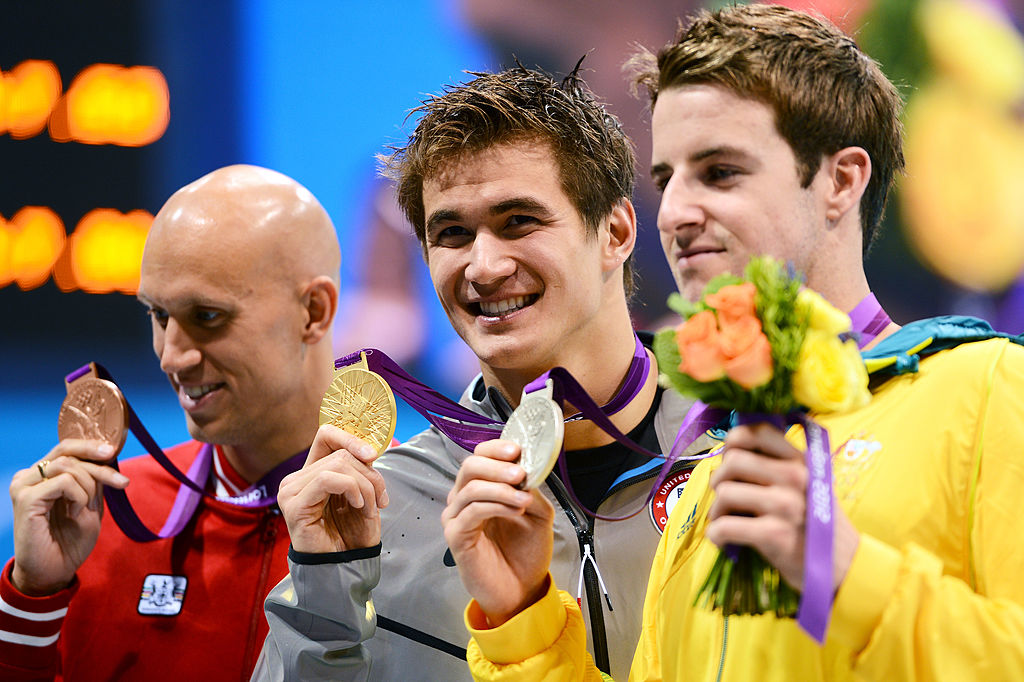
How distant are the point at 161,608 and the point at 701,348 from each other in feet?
6.34

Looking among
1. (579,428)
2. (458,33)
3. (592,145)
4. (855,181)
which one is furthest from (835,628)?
(458,33)

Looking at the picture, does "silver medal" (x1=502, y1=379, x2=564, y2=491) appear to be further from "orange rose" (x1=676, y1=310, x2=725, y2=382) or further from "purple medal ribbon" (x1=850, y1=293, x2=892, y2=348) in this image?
"purple medal ribbon" (x1=850, y1=293, x2=892, y2=348)

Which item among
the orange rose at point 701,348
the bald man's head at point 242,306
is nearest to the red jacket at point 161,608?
the bald man's head at point 242,306

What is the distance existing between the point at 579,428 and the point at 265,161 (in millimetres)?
2265

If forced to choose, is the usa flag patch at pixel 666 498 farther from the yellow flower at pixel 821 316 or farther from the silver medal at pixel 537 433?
the yellow flower at pixel 821 316

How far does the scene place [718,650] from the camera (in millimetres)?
1576

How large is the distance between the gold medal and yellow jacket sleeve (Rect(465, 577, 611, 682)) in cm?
44

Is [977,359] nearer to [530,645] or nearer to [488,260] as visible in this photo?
[530,645]

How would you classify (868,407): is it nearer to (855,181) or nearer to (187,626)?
(855,181)

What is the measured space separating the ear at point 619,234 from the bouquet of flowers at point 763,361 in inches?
44.4

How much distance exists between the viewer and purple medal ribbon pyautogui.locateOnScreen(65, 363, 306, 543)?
8.70 ft

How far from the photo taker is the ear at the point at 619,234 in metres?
2.44

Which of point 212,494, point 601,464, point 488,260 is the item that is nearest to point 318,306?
point 212,494

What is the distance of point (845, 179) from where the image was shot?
1.82 m
